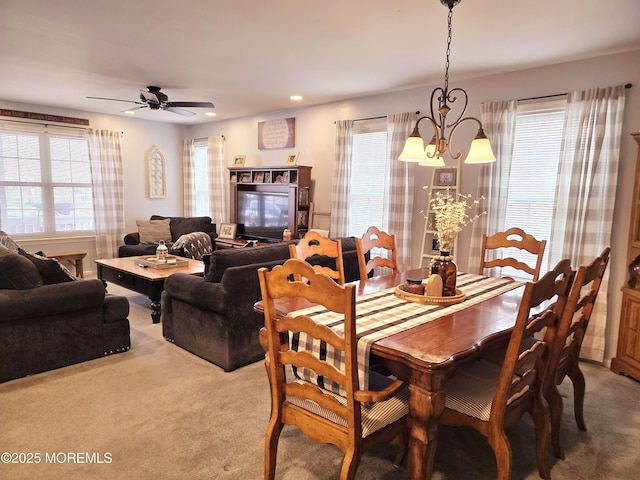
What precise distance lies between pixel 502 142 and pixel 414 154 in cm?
193

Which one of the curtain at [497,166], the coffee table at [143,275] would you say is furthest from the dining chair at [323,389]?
the curtain at [497,166]

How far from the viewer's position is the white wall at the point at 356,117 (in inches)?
128

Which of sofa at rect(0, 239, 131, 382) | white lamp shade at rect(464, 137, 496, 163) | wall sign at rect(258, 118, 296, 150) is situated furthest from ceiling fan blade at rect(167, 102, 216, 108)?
white lamp shade at rect(464, 137, 496, 163)

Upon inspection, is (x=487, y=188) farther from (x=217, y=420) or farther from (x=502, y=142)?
(x=217, y=420)

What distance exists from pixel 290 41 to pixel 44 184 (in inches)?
189

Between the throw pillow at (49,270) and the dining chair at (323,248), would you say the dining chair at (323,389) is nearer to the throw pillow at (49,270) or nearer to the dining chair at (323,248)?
the dining chair at (323,248)

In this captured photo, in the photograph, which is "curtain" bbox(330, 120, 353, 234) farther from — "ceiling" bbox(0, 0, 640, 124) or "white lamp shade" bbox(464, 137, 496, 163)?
"white lamp shade" bbox(464, 137, 496, 163)

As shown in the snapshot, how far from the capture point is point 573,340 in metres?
2.18

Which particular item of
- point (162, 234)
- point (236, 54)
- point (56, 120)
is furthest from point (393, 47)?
point (56, 120)

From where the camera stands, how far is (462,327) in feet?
5.94

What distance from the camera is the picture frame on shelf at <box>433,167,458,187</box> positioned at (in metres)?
4.12

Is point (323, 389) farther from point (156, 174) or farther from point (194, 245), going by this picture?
point (156, 174)

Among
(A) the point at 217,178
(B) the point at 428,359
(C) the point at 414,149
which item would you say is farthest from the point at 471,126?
(A) the point at 217,178

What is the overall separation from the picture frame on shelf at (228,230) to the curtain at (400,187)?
106 inches
